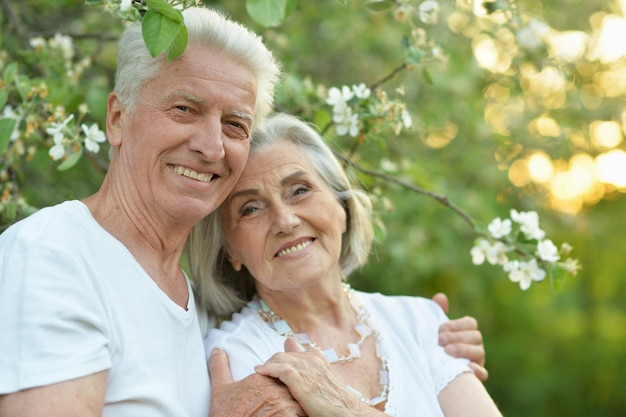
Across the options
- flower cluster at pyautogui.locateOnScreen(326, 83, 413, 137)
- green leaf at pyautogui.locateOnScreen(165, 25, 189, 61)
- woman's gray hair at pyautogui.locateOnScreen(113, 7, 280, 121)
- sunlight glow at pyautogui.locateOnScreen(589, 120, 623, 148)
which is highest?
green leaf at pyautogui.locateOnScreen(165, 25, 189, 61)

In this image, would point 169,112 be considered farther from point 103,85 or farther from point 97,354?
point 103,85

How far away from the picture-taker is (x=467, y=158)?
18.2 ft

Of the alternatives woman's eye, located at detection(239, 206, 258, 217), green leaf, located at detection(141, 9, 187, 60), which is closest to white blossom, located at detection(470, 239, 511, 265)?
woman's eye, located at detection(239, 206, 258, 217)

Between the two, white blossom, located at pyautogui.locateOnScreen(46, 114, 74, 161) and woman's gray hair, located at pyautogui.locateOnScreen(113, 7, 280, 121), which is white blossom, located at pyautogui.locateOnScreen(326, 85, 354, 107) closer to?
woman's gray hair, located at pyautogui.locateOnScreen(113, 7, 280, 121)

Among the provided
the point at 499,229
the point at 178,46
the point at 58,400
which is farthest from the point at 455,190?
the point at 58,400

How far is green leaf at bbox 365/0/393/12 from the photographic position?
294cm

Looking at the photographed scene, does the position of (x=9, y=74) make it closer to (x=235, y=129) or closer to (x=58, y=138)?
(x=58, y=138)

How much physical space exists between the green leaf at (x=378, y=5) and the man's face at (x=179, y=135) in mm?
769

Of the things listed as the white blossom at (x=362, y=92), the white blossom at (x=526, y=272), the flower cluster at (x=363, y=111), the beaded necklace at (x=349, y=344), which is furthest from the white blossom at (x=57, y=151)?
the white blossom at (x=526, y=272)

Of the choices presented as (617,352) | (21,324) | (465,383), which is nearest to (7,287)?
(21,324)

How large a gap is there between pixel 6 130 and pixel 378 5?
54.8 inches

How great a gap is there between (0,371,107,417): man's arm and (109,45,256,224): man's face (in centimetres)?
61

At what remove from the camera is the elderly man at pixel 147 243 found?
1.93 meters

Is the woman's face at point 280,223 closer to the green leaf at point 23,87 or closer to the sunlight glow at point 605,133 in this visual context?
the green leaf at point 23,87
